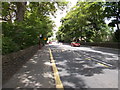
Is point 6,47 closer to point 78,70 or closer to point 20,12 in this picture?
point 78,70

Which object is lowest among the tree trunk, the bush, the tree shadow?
the tree shadow

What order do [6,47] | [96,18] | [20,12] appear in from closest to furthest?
[6,47] < [20,12] < [96,18]

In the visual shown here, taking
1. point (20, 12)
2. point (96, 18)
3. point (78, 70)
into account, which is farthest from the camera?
point (96, 18)

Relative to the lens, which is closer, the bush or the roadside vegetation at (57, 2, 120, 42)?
the bush

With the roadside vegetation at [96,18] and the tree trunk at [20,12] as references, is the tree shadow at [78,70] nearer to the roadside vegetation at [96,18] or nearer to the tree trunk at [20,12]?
the tree trunk at [20,12]

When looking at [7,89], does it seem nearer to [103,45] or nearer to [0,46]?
[0,46]

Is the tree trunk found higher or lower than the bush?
higher

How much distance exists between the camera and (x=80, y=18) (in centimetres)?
3161

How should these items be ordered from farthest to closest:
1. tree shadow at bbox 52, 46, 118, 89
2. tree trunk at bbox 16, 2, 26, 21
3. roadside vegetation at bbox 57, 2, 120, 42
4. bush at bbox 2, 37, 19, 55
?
roadside vegetation at bbox 57, 2, 120, 42, tree trunk at bbox 16, 2, 26, 21, bush at bbox 2, 37, 19, 55, tree shadow at bbox 52, 46, 118, 89

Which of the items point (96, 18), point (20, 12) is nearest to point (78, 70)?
point (20, 12)

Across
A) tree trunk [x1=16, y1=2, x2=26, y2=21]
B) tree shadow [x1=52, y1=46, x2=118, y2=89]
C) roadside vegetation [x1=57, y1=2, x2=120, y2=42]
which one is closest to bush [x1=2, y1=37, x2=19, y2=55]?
tree shadow [x1=52, y1=46, x2=118, y2=89]

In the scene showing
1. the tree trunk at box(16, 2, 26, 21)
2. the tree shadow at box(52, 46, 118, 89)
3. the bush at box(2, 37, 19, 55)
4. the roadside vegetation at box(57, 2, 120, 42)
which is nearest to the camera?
the tree shadow at box(52, 46, 118, 89)

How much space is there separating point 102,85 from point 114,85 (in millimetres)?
413

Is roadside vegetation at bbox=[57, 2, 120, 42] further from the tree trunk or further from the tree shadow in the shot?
the tree shadow
